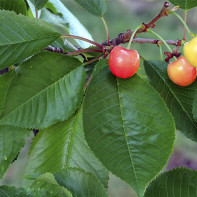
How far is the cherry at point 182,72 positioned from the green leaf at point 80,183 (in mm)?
200

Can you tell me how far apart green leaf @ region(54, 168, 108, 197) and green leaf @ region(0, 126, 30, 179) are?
4.8 inches

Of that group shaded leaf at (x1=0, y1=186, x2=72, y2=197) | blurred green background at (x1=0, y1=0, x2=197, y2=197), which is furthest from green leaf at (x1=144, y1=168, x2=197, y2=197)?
blurred green background at (x1=0, y1=0, x2=197, y2=197)

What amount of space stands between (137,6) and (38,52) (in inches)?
168

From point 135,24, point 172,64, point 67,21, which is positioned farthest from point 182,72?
point 135,24

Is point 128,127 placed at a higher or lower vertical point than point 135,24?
higher

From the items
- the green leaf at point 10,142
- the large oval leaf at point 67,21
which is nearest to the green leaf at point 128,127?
the green leaf at point 10,142

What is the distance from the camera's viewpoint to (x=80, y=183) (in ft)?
1.41

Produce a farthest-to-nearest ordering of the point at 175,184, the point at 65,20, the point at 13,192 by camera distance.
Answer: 1. the point at 65,20
2. the point at 175,184
3. the point at 13,192

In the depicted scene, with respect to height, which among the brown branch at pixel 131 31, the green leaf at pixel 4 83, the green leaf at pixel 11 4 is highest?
the green leaf at pixel 11 4

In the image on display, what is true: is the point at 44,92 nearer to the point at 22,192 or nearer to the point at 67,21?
the point at 22,192

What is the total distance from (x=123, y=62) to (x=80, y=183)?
17 centimetres

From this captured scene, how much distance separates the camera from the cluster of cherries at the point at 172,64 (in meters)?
0.47

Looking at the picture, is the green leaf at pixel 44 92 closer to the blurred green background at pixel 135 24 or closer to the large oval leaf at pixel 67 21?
the large oval leaf at pixel 67 21

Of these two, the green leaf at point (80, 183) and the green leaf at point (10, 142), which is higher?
the green leaf at point (10, 142)
